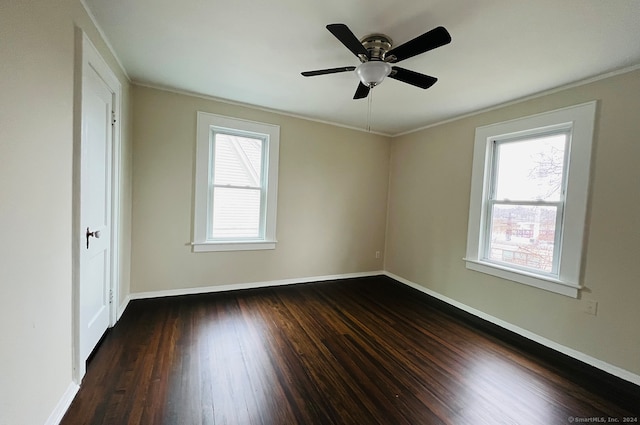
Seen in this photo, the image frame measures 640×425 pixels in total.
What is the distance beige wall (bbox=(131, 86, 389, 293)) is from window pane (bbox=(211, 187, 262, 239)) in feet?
0.90

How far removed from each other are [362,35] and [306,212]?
246cm

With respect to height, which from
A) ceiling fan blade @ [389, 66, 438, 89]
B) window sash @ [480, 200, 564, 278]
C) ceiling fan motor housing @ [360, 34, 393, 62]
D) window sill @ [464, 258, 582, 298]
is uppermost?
ceiling fan motor housing @ [360, 34, 393, 62]

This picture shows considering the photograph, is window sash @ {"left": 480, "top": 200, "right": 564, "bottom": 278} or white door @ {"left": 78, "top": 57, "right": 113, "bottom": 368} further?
window sash @ {"left": 480, "top": 200, "right": 564, "bottom": 278}

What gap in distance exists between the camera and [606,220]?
7.13 feet

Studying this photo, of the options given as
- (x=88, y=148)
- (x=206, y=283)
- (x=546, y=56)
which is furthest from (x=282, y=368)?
(x=546, y=56)

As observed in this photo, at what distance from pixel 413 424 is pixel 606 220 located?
2282mm

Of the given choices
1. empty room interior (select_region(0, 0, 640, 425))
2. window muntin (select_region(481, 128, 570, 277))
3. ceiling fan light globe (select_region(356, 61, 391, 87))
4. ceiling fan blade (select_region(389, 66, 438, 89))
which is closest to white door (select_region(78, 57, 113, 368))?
empty room interior (select_region(0, 0, 640, 425))

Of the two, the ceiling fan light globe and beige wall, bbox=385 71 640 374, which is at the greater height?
the ceiling fan light globe

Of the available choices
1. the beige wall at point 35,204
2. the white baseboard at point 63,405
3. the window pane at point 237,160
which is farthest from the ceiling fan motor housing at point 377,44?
the white baseboard at point 63,405

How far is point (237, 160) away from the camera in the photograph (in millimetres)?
3477

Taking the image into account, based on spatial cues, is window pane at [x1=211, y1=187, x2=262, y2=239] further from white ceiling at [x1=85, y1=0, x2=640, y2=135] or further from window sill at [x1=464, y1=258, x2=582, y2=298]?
window sill at [x1=464, y1=258, x2=582, y2=298]

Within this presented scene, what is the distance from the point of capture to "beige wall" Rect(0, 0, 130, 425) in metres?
1.03

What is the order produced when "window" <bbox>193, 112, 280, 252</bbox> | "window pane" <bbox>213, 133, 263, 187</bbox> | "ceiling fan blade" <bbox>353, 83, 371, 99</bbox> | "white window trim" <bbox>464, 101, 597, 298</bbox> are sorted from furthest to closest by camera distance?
"window pane" <bbox>213, 133, 263, 187</bbox> → "window" <bbox>193, 112, 280, 252</bbox> → "white window trim" <bbox>464, 101, 597, 298</bbox> → "ceiling fan blade" <bbox>353, 83, 371, 99</bbox>

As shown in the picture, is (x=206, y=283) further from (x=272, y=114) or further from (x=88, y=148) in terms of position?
(x=272, y=114)
